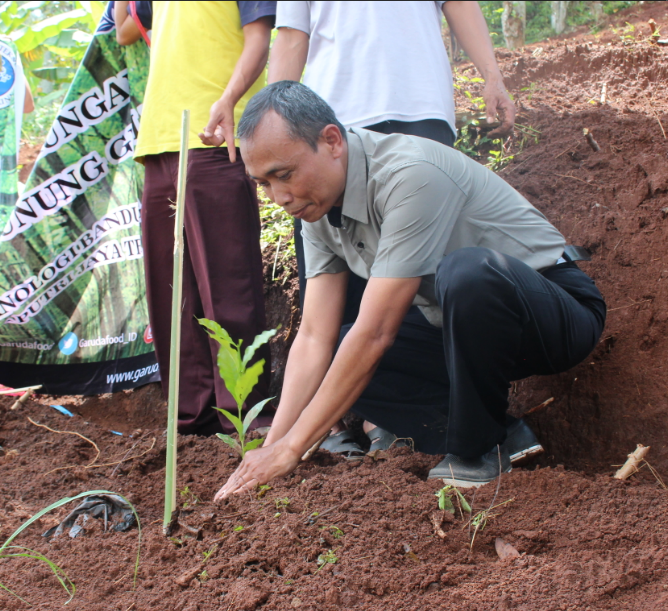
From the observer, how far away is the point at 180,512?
4.78 feet

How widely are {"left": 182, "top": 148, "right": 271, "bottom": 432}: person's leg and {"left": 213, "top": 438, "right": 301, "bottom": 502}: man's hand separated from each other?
0.59m

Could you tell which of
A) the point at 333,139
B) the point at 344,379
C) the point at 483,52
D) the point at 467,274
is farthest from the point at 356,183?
the point at 483,52

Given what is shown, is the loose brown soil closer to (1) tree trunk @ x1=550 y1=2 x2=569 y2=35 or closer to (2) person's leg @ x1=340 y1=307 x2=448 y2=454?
(2) person's leg @ x1=340 y1=307 x2=448 y2=454

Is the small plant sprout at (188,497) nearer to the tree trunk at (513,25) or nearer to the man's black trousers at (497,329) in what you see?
the man's black trousers at (497,329)

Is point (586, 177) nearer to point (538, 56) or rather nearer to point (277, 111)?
point (538, 56)

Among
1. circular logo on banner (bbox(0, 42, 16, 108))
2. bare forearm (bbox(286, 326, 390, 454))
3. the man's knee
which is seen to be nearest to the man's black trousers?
the man's knee

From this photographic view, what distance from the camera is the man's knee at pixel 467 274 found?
4.89 feet

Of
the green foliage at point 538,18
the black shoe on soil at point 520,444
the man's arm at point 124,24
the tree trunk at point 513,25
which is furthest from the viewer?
the green foliage at point 538,18

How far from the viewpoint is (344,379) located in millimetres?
1570

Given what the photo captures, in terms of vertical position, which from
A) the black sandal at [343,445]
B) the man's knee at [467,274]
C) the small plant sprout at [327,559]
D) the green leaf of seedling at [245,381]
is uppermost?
the man's knee at [467,274]

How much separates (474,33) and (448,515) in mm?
1671

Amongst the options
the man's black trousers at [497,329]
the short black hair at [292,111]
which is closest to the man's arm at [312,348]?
the man's black trousers at [497,329]

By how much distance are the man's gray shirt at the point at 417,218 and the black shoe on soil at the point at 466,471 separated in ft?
1.59

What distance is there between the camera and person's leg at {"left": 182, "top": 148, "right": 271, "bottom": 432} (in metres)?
2.17
